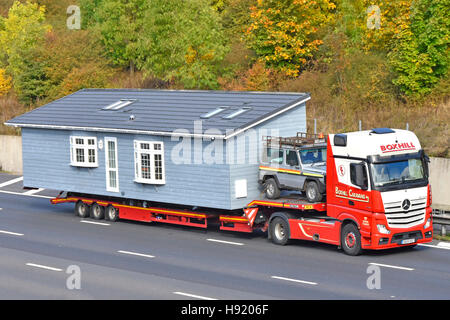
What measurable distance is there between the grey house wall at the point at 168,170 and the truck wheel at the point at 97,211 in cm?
79

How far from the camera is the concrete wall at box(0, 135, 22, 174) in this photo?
44.8 meters

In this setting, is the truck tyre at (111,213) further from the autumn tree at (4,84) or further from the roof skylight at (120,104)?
the autumn tree at (4,84)

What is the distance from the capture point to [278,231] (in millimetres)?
24688

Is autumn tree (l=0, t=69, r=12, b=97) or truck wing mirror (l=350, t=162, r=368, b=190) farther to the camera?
autumn tree (l=0, t=69, r=12, b=97)

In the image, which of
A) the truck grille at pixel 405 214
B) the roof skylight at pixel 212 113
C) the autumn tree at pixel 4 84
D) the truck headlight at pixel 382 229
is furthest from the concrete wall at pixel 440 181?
the autumn tree at pixel 4 84

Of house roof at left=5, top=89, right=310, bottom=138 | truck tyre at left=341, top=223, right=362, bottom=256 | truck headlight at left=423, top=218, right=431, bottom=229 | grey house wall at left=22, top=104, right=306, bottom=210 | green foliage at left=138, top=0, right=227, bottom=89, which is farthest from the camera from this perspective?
green foliage at left=138, top=0, right=227, bottom=89

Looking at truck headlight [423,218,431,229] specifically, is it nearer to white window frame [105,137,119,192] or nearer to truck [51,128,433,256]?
truck [51,128,433,256]

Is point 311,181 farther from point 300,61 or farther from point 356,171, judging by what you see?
point 300,61

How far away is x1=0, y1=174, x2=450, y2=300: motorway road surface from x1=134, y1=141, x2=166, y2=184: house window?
1857 mm

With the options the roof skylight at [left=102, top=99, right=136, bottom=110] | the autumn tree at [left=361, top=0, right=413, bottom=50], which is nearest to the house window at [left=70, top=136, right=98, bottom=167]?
the roof skylight at [left=102, top=99, right=136, bottom=110]

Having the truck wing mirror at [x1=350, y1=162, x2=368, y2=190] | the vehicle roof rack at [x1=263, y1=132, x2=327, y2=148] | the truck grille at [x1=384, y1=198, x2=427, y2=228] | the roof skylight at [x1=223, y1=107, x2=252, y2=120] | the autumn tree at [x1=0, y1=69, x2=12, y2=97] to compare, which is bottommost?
the truck grille at [x1=384, y1=198, x2=427, y2=228]

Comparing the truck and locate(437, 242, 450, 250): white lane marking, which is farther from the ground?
the truck

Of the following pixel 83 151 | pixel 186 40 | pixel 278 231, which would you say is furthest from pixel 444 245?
pixel 186 40

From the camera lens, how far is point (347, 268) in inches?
832
